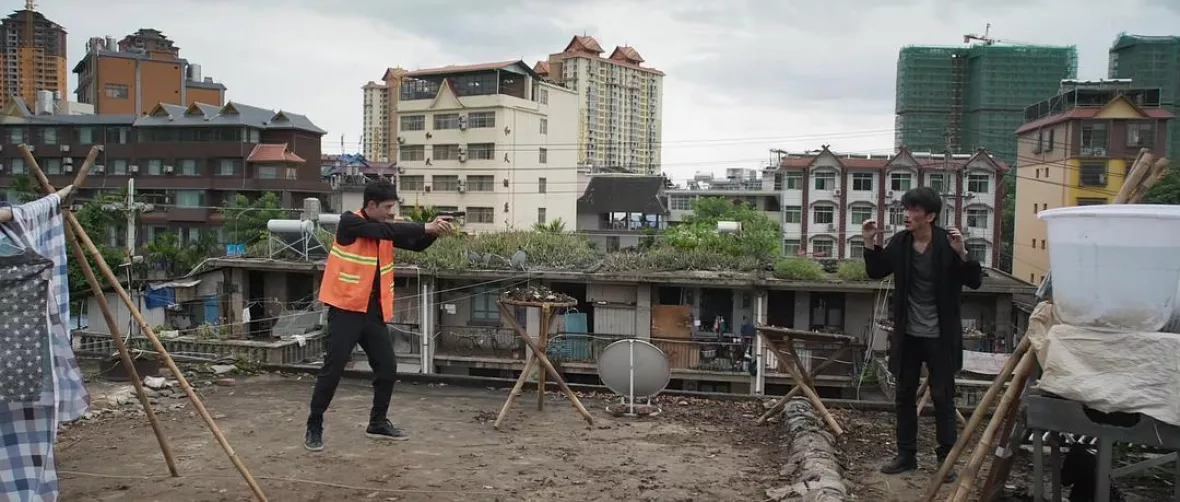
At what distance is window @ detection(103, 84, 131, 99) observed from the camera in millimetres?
47906

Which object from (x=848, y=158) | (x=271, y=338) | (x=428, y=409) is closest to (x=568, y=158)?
(x=848, y=158)

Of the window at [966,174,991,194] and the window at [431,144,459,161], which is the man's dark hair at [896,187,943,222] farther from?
the window at [966,174,991,194]

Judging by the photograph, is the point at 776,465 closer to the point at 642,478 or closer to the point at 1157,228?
the point at 642,478

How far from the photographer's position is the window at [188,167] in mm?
39500

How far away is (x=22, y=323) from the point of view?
3574mm

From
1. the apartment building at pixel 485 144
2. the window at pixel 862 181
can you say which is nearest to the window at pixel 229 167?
the apartment building at pixel 485 144

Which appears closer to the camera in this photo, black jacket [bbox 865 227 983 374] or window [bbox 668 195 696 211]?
black jacket [bbox 865 227 983 374]

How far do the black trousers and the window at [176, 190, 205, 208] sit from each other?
37683 mm

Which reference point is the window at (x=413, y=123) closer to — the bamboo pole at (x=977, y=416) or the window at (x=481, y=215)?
the window at (x=481, y=215)

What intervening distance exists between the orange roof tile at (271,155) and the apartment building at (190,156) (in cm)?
4

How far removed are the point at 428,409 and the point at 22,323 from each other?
3.34m

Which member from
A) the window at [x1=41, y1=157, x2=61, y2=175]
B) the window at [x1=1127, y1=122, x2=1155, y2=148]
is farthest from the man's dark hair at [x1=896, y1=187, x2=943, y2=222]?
the window at [x1=41, y1=157, x2=61, y2=175]

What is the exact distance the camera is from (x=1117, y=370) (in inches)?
134

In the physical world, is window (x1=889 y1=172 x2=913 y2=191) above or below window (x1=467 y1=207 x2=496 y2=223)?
above
